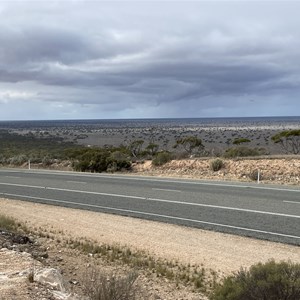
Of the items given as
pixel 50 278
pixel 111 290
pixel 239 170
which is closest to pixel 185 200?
pixel 239 170

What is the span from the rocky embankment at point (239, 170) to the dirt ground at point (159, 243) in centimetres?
962

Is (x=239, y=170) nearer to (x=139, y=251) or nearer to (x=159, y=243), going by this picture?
(x=159, y=243)

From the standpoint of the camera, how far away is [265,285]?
5.70 meters

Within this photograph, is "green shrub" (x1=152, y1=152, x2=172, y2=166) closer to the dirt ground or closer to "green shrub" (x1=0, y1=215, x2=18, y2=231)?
the dirt ground

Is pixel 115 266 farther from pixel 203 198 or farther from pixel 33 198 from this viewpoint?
pixel 33 198

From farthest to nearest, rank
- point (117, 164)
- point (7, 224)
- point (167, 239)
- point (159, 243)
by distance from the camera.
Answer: point (117, 164) → point (7, 224) → point (167, 239) → point (159, 243)

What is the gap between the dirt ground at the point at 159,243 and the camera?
27.6ft

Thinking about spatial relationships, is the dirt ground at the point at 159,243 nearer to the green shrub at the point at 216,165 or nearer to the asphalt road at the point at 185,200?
the asphalt road at the point at 185,200

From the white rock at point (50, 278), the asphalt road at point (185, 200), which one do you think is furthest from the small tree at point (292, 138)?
the white rock at point (50, 278)

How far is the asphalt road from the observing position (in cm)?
1231

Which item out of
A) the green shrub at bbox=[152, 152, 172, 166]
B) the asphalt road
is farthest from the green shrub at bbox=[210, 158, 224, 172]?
the green shrub at bbox=[152, 152, 172, 166]

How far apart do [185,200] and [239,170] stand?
7.50 metres

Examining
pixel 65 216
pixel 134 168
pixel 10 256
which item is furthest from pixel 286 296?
pixel 134 168

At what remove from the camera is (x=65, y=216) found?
46.9 feet
